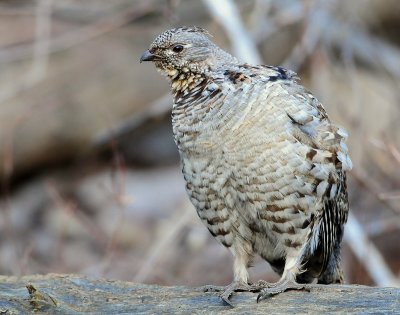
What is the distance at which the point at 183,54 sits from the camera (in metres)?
5.47

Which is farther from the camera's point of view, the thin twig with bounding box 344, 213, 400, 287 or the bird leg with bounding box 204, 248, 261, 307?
the thin twig with bounding box 344, 213, 400, 287

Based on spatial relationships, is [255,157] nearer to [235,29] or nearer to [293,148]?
[293,148]

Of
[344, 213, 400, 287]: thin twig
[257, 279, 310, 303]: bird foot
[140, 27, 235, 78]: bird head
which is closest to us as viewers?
[257, 279, 310, 303]: bird foot

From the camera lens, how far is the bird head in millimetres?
5441

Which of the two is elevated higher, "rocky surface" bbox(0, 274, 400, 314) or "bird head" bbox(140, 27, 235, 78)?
"bird head" bbox(140, 27, 235, 78)

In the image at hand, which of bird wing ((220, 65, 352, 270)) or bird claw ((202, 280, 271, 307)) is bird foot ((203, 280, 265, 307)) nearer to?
bird claw ((202, 280, 271, 307))

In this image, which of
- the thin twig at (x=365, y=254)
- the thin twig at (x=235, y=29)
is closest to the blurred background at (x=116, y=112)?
the thin twig at (x=235, y=29)

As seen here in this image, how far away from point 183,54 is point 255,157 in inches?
36.7

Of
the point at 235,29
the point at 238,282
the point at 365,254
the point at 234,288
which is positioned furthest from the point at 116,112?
the point at 234,288

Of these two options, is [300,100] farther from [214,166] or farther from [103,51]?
[103,51]

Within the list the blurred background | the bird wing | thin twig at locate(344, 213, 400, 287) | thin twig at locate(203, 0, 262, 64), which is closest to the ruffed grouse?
the bird wing

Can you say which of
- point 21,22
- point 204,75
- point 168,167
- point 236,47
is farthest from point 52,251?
point 204,75

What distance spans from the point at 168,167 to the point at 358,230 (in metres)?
5.31

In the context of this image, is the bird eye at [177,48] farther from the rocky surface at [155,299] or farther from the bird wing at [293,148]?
the rocky surface at [155,299]
